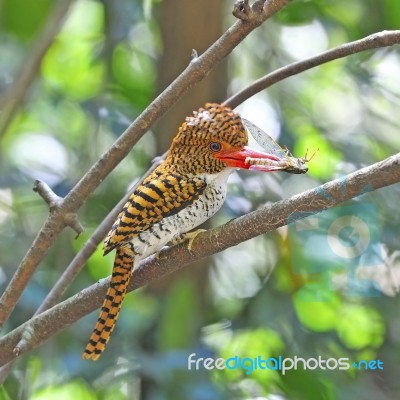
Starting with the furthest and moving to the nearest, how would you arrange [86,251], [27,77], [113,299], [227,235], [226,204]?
1. [226,204]
2. [27,77]
3. [86,251]
4. [113,299]
5. [227,235]

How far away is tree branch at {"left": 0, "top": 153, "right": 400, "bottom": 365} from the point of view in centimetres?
89

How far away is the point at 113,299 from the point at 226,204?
752mm

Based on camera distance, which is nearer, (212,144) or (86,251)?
(212,144)

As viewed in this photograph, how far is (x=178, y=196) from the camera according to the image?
111 cm

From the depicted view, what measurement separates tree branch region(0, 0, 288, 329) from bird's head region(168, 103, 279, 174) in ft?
Result: 0.15

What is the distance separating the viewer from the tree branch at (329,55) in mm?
1062

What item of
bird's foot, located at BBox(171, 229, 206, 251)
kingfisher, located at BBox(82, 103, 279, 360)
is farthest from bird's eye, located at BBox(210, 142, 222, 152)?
bird's foot, located at BBox(171, 229, 206, 251)

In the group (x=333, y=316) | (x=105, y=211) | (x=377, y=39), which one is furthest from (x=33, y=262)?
(x=333, y=316)

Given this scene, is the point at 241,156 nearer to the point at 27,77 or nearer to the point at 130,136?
the point at 130,136

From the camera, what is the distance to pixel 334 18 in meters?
2.08

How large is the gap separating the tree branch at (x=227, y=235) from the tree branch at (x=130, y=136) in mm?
81

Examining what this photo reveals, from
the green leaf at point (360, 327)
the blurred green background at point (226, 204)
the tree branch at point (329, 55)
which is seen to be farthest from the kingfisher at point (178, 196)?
the green leaf at point (360, 327)

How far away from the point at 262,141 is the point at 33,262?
370 millimetres

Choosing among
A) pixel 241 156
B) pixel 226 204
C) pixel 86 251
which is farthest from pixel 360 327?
pixel 241 156
